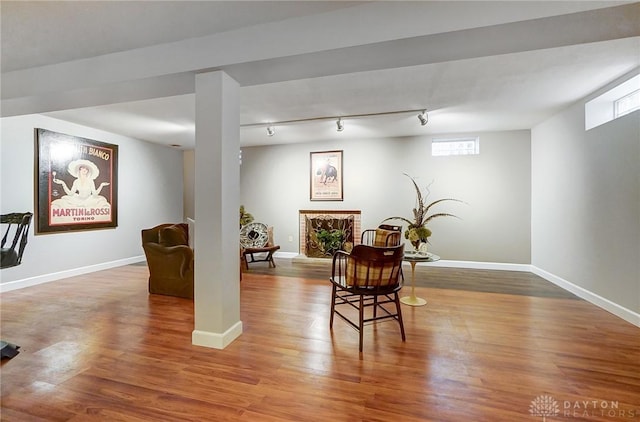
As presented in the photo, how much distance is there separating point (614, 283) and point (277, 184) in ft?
17.7

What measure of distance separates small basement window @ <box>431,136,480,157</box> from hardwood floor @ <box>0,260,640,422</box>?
9.58 feet

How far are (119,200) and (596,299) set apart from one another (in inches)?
289

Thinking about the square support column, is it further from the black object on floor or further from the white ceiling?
the black object on floor

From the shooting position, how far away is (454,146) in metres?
5.45

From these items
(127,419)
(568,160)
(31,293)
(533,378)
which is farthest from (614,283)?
(31,293)

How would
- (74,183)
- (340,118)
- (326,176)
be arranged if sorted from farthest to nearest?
(326,176) → (74,183) → (340,118)

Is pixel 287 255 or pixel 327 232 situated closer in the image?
pixel 327 232

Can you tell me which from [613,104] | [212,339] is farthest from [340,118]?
[212,339]

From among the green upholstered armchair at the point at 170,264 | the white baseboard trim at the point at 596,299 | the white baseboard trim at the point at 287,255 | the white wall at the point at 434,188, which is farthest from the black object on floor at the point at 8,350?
the white baseboard trim at the point at 596,299

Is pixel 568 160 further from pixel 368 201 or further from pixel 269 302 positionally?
pixel 269 302

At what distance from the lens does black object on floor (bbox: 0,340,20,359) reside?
7.11 ft

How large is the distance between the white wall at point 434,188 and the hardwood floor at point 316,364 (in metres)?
1.93

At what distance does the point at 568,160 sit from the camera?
3883 mm

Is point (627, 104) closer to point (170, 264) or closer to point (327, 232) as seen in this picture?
point (327, 232)
